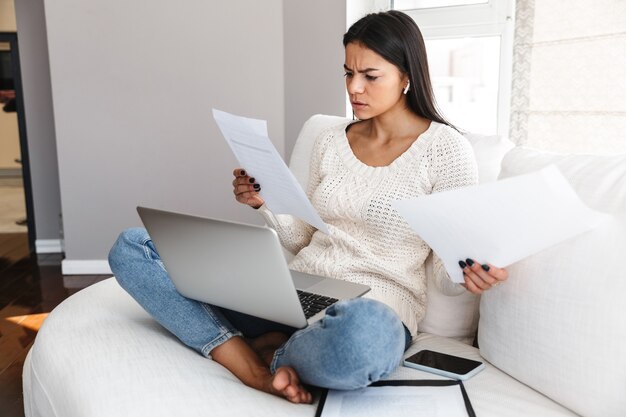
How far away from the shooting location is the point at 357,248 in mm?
1485

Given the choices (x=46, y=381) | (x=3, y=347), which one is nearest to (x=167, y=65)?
(x=3, y=347)

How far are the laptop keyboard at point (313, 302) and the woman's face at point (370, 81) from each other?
1.54 ft

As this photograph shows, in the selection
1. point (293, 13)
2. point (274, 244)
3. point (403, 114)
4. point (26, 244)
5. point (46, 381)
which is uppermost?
point (293, 13)

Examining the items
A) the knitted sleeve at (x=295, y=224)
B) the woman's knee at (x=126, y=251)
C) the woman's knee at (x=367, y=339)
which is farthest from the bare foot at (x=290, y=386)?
the knitted sleeve at (x=295, y=224)

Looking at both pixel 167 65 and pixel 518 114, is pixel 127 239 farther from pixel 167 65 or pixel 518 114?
pixel 167 65

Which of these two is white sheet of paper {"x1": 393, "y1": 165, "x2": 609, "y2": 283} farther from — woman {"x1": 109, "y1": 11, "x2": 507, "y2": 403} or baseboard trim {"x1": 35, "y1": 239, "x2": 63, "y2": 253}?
baseboard trim {"x1": 35, "y1": 239, "x2": 63, "y2": 253}

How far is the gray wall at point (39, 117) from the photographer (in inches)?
144

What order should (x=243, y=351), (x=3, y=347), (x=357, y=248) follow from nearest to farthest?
(x=243, y=351) < (x=357, y=248) < (x=3, y=347)

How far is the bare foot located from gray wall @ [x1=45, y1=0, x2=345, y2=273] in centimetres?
221

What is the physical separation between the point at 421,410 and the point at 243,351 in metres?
0.39

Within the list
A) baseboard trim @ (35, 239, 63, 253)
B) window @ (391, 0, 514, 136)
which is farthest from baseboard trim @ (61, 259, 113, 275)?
window @ (391, 0, 514, 136)

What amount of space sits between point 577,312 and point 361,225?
0.56 m

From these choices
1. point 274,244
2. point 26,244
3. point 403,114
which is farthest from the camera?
point 26,244

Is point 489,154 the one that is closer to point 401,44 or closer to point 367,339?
point 401,44
